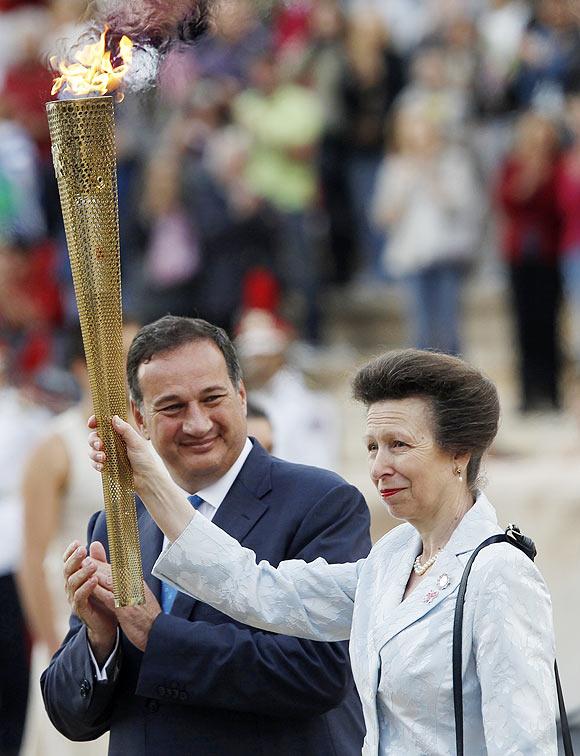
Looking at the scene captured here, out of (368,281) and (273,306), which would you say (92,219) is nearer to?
(273,306)

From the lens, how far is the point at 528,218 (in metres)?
9.47

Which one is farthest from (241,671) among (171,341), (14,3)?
(14,3)

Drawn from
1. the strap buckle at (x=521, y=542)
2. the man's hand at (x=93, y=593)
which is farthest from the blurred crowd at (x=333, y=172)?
the strap buckle at (x=521, y=542)

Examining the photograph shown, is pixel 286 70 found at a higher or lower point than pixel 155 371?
higher

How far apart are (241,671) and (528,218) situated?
6611 millimetres

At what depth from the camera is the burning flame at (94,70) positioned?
3.26 meters

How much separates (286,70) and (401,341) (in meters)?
2.00

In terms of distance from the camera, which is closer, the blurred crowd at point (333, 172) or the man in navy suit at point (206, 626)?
the man in navy suit at point (206, 626)

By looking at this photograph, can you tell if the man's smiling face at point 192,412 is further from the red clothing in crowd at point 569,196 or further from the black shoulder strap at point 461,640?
the red clothing in crowd at point 569,196

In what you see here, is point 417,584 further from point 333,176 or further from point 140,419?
point 333,176

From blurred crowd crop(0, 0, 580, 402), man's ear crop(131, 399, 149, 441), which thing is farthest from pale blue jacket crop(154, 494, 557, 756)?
blurred crowd crop(0, 0, 580, 402)

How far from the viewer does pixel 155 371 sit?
134 inches

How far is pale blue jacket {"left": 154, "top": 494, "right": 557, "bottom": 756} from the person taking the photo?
2689mm

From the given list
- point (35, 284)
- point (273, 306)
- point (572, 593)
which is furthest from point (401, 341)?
point (572, 593)
